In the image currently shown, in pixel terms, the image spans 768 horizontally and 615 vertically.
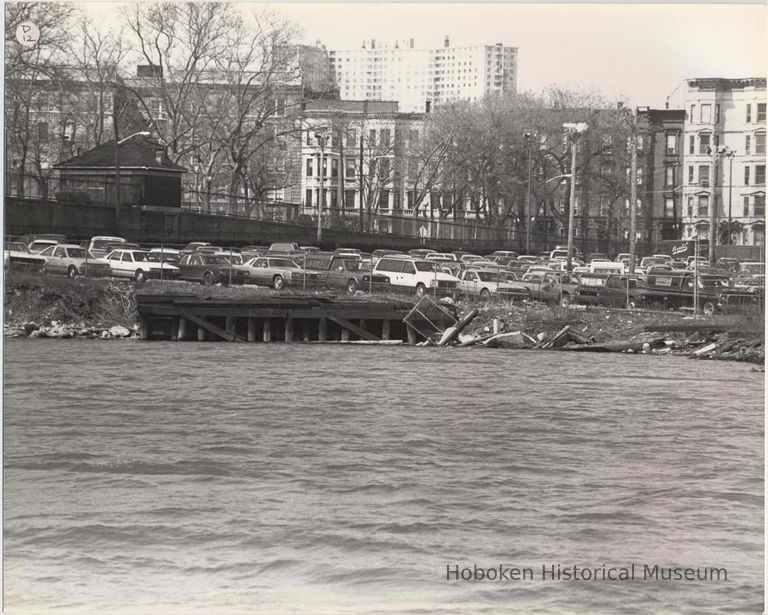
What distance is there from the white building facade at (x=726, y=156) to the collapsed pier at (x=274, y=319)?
9.67m

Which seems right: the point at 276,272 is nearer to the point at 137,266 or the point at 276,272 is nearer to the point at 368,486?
the point at 137,266

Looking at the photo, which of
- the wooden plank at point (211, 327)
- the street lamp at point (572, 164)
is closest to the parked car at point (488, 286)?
the street lamp at point (572, 164)

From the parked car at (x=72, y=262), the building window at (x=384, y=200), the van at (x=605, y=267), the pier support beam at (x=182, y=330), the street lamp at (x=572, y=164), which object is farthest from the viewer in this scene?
the building window at (x=384, y=200)

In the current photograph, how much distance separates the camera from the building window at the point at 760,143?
896 cm

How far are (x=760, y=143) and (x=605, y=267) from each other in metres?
9.65

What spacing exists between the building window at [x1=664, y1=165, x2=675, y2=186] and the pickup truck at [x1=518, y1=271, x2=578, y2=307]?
7.93 m

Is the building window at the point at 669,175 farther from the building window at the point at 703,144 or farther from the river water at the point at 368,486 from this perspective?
the river water at the point at 368,486

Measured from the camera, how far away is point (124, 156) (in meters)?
14.2

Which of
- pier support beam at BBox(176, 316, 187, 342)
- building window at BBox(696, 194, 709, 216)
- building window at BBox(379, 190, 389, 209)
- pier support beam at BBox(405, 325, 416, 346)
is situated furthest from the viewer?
building window at BBox(379, 190, 389, 209)

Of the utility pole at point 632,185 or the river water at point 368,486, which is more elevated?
the utility pole at point 632,185

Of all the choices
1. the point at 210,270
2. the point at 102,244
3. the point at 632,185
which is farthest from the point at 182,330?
the point at 632,185

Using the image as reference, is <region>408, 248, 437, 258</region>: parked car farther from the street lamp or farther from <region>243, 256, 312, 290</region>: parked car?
the street lamp

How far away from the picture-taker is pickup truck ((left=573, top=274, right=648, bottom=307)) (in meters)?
19.3

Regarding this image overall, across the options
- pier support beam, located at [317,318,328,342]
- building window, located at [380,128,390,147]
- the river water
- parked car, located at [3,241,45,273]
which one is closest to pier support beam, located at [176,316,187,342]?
pier support beam, located at [317,318,328,342]
